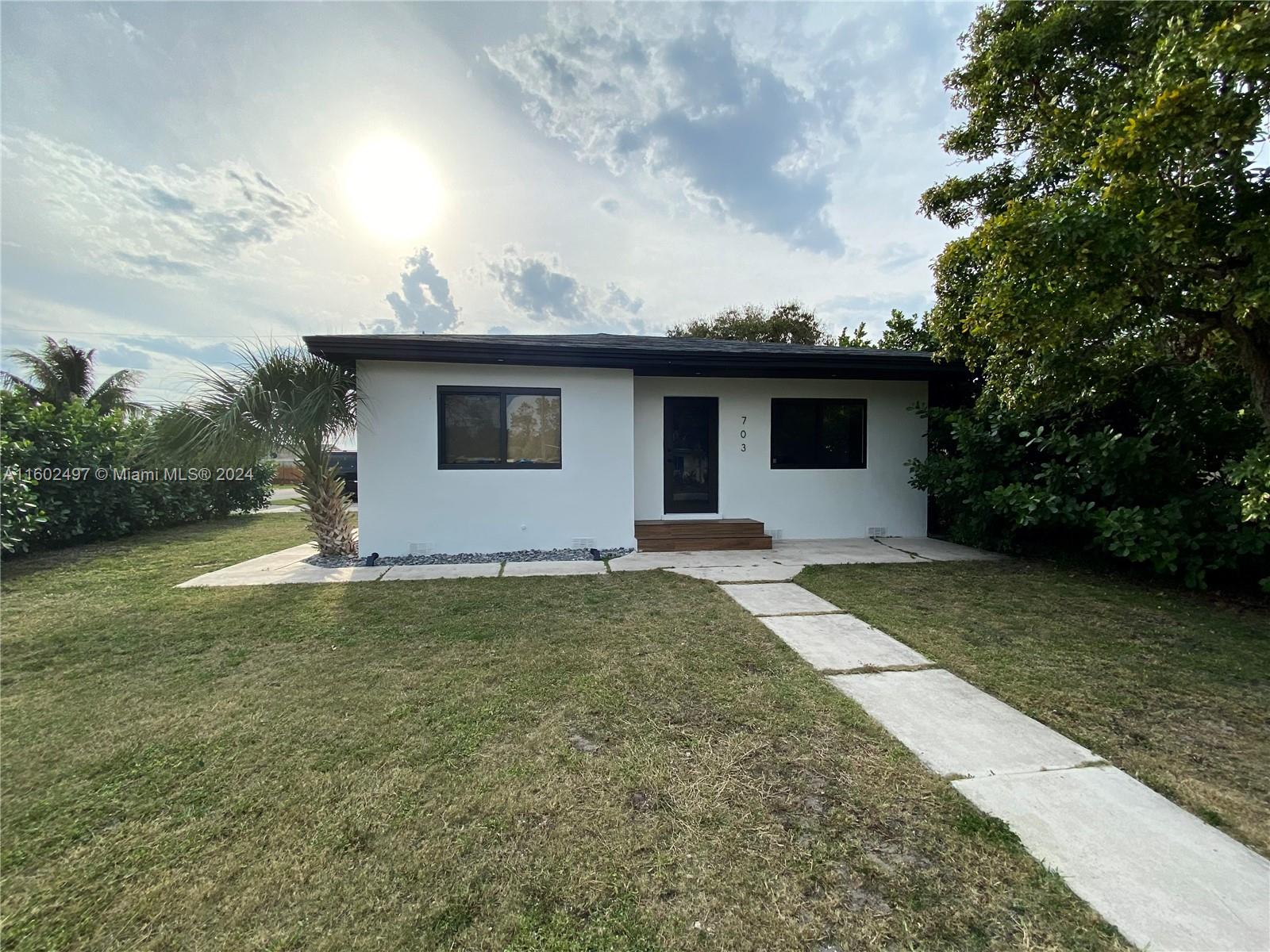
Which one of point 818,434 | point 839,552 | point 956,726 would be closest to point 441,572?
point 956,726

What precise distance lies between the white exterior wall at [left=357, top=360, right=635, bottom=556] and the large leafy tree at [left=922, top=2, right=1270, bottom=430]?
4227mm

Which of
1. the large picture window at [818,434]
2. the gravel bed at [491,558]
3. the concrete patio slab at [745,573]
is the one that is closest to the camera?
the concrete patio slab at [745,573]

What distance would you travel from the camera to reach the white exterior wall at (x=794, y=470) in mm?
7777

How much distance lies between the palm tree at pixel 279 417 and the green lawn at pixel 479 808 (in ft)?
8.78

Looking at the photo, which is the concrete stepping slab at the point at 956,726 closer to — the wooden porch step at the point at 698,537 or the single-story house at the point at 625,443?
the wooden porch step at the point at 698,537

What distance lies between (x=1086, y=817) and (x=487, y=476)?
20.0ft

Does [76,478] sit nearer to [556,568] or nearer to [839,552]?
[556,568]

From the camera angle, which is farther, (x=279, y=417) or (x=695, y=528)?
→ (x=695, y=528)

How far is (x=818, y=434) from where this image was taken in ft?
26.3

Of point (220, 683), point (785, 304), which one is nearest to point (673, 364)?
point (220, 683)

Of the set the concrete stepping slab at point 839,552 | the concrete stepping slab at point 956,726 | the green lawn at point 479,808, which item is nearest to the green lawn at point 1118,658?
the concrete stepping slab at point 956,726

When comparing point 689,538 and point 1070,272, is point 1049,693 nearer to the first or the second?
point 1070,272

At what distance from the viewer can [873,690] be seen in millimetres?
2900

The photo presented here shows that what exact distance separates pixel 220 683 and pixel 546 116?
8.87m
